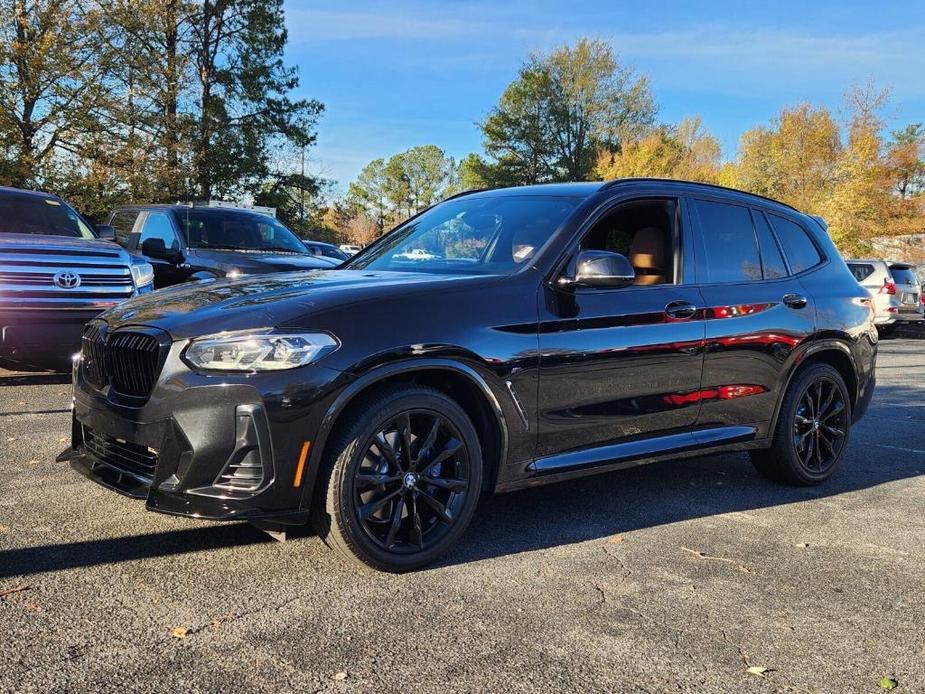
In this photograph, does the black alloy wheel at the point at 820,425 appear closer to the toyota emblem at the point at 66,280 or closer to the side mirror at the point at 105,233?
the toyota emblem at the point at 66,280

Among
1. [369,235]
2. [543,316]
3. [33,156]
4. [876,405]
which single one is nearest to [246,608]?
[543,316]

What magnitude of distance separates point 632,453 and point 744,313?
3.94 feet

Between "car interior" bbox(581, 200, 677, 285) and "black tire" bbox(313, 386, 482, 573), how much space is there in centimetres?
153

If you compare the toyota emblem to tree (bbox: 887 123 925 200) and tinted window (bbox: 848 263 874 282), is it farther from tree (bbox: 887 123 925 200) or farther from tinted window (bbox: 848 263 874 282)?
tree (bbox: 887 123 925 200)

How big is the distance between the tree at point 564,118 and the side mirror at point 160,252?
45531mm

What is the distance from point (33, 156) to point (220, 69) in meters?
12.6

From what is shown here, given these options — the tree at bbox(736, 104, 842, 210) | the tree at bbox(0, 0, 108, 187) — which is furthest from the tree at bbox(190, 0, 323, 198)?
the tree at bbox(736, 104, 842, 210)

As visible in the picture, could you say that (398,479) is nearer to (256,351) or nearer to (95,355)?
(256,351)

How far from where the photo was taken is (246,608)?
3064 millimetres

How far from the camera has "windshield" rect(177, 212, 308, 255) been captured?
9.70 m

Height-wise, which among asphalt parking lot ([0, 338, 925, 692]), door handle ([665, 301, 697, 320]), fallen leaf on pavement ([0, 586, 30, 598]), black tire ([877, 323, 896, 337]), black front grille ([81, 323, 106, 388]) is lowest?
asphalt parking lot ([0, 338, 925, 692])

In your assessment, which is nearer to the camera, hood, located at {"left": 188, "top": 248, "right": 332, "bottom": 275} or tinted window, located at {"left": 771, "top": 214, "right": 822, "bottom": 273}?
tinted window, located at {"left": 771, "top": 214, "right": 822, "bottom": 273}

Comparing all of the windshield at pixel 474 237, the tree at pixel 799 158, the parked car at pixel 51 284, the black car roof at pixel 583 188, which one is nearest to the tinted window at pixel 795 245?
the black car roof at pixel 583 188

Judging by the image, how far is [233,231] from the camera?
9.92 m
